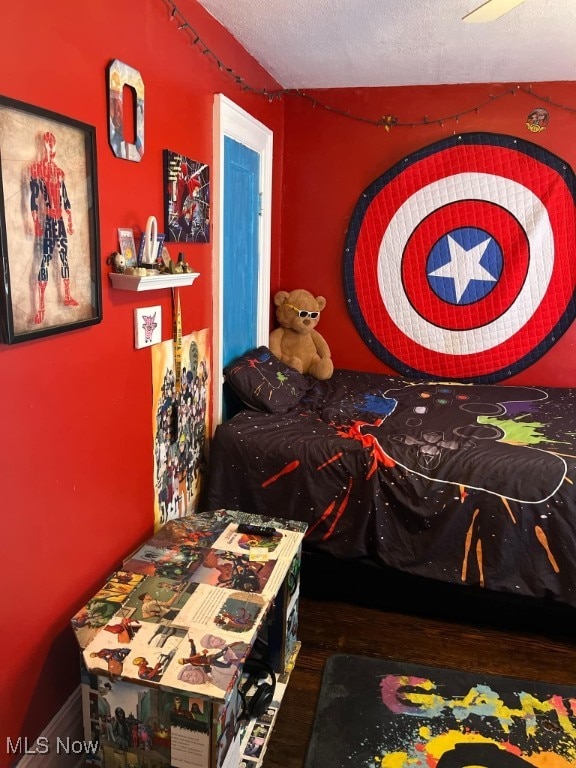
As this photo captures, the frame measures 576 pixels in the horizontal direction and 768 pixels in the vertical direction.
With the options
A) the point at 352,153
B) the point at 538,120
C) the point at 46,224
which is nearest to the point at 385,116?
the point at 352,153

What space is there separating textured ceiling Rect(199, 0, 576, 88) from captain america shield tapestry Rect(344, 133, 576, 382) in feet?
1.32

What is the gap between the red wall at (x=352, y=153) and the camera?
3088 mm

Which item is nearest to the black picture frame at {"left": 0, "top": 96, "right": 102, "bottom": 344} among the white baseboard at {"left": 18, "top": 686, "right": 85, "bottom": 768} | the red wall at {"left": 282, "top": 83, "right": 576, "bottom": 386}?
the white baseboard at {"left": 18, "top": 686, "right": 85, "bottom": 768}

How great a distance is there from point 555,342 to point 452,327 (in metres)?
0.55

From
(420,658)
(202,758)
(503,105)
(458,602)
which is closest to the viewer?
(202,758)

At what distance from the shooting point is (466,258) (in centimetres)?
327

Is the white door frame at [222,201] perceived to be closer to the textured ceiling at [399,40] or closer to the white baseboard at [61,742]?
the textured ceiling at [399,40]

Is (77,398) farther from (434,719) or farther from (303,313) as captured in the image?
(303,313)

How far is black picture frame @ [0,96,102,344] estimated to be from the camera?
1.21 m

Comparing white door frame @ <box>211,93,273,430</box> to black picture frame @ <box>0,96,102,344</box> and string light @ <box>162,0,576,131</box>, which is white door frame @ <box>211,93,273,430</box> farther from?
black picture frame @ <box>0,96,102,344</box>

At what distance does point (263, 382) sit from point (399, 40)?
5.08 feet

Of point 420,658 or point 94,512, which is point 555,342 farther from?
point 94,512

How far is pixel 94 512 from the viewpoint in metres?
1.68

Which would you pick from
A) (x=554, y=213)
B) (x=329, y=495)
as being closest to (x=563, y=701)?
(x=329, y=495)
